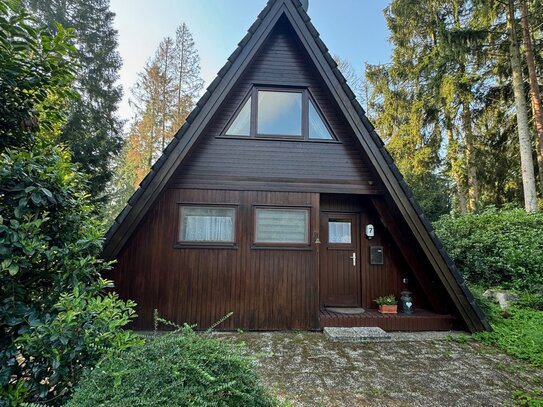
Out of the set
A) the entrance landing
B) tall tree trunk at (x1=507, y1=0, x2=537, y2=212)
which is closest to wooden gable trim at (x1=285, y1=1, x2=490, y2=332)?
the entrance landing

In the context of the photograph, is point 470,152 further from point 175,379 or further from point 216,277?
point 175,379

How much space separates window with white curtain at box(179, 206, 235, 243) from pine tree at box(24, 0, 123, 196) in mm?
7351

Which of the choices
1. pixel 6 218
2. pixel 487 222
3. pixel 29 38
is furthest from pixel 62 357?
pixel 487 222

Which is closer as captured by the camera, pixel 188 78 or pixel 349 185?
pixel 349 185

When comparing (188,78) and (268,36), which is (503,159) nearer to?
(268,36)

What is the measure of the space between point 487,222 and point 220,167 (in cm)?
675

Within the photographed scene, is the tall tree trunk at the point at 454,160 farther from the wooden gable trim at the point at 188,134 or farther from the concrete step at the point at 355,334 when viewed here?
the wooden gable trim at the point at 188,134

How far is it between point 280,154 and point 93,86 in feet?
33.3

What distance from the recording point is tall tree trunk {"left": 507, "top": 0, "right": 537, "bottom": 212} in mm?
7535

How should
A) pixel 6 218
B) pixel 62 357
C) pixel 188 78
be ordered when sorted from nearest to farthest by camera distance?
1. pixel 62 357
2. pixel 6 218
3. pixel 188 78

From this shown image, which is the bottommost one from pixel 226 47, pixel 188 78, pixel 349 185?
pixel 349 185

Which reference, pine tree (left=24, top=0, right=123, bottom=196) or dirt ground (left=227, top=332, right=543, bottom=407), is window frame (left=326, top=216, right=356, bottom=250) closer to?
dirt ground (left=227, top=332, right=543, bottom=407)

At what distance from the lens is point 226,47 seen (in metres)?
9.09

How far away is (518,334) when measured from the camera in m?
3.77
